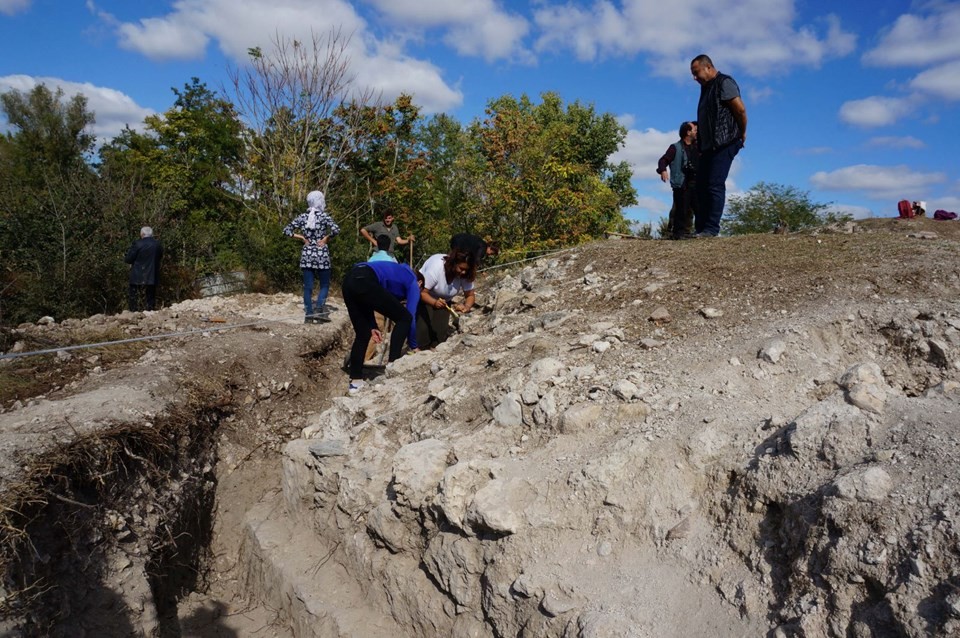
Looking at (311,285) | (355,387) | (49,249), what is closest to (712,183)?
(355,387)

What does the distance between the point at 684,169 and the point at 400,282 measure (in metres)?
3.46

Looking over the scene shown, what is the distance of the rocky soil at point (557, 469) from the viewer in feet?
7.89

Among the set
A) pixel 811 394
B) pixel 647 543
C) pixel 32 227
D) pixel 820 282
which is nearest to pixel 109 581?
pixel 647 543

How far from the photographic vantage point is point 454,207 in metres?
12.9

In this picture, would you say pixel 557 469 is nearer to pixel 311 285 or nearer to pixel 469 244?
pixel 469 244

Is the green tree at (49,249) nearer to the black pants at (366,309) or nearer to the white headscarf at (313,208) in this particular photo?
the white headscarf at (313,208)

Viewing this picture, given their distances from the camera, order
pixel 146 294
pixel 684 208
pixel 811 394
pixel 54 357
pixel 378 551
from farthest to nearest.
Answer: pixel 146 294, pixel 684 208, pixel 54 357, pixel 378 551, pixel 811 394

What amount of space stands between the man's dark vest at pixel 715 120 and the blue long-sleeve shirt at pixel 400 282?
10.3 feet

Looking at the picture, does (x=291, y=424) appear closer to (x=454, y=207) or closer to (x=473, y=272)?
(x=473, y=272)

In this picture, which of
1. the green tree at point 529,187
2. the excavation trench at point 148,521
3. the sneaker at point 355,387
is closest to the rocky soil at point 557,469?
the excavation trench at point 148,521

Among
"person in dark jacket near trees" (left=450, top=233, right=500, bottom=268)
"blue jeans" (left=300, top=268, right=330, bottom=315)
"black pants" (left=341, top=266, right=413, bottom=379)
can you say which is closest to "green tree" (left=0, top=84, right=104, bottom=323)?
"blue jeans" (left=300, top=268, right=330, bottom=315)

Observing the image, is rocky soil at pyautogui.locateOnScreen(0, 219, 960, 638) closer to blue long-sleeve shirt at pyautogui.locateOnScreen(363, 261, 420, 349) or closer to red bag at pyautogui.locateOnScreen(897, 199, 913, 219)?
blue long-sleeve shirt at pyautogui.locateOnScreen(363, 261, 420, 349)

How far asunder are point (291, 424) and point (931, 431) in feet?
16.1

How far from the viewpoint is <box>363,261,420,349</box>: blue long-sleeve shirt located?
17.3 ft
